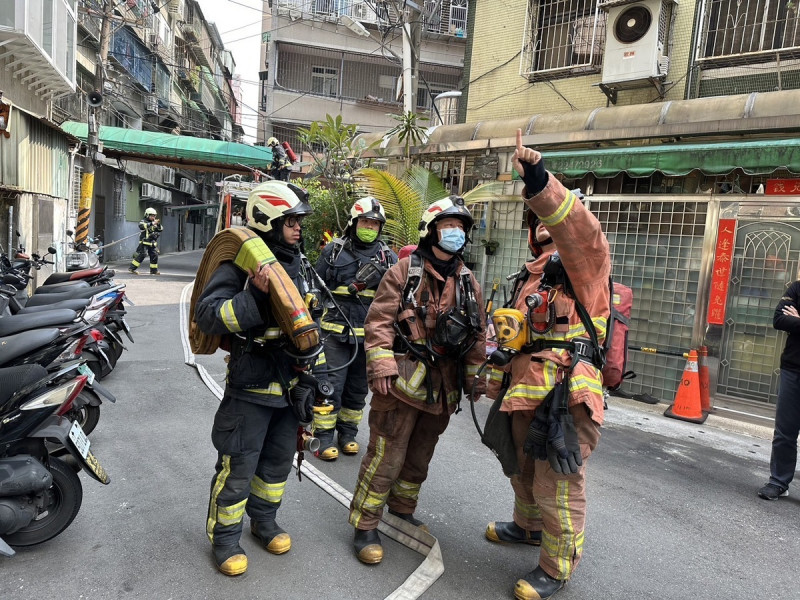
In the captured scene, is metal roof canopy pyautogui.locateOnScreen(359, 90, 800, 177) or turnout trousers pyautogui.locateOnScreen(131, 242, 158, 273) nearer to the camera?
metal roof canopy pyautogui.locateOnScreen(359, 90, 800, 177)

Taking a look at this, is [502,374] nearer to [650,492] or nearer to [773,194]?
[650,492]

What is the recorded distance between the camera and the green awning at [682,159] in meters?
5.83

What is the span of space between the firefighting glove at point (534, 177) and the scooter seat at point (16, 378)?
2873 mm

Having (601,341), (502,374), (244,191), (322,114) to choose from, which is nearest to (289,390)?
(502,374)

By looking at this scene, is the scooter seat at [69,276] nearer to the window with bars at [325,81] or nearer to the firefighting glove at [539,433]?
the firefighting glove at [539,433]

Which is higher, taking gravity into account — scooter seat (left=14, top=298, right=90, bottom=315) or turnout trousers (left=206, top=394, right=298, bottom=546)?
scooter seat (left=14, top=298, right=90, bottom=315)

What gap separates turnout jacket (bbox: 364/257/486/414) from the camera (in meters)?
3.05

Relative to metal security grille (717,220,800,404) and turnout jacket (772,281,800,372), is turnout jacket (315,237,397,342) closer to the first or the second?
turnout jacket (772,281,800,372)

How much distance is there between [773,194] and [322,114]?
2305 centimetres

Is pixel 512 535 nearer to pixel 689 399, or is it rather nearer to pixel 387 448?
pixel 387 448

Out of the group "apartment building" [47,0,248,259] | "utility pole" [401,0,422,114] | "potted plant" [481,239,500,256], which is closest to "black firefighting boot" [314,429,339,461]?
"potted plant" [481,239,500,256]

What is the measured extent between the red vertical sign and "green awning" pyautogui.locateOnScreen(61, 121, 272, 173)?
16.1m

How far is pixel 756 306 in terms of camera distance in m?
6.63

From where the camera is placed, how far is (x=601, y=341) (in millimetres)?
2744
